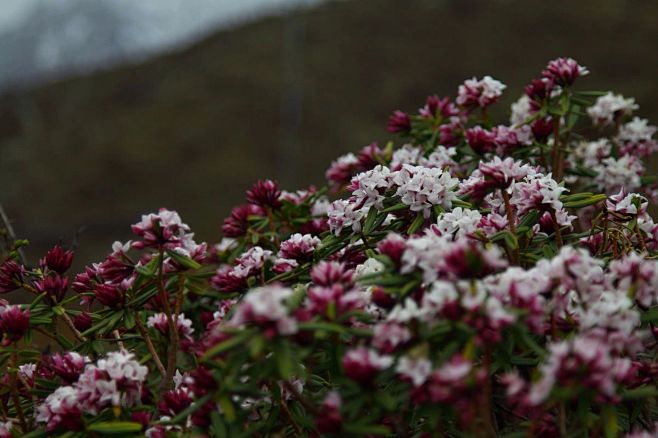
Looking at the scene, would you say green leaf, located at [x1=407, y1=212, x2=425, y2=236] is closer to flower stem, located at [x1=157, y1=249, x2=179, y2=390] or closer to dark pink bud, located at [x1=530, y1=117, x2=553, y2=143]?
flower stem, located at [x1=157, y1=249, x2=179, y2=390]

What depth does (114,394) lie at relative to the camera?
1.52 metres

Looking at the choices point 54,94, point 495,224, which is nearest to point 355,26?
point 54,94

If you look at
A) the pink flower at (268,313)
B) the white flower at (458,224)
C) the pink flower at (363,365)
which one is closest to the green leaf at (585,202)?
the white flower at (458,224)

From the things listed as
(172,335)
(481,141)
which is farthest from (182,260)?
(481,141)

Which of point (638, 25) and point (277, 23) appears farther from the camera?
point (277, 23)

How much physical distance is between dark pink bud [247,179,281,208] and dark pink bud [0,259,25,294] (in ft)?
2.99

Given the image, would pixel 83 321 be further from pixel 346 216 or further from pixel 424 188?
pixel 424 188

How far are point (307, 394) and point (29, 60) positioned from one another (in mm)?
56560

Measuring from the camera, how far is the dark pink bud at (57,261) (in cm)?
197

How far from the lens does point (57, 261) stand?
1.98 m

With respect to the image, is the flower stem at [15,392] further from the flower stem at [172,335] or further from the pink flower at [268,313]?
the pink flower at [268,313]

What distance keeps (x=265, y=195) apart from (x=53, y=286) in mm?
920

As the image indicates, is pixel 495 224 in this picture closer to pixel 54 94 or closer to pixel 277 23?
pixel 277 23

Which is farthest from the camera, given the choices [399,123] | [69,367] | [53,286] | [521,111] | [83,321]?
[399,123]
